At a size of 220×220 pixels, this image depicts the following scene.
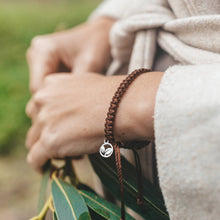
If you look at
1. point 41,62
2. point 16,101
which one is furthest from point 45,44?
point 16,101

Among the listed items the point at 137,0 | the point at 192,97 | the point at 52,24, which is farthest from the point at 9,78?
the point at 192,97

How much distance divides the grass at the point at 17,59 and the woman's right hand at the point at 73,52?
0.94m

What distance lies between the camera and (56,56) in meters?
0.93

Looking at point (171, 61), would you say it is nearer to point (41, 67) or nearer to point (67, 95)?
point (67, 95)

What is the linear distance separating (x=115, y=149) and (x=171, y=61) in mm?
272

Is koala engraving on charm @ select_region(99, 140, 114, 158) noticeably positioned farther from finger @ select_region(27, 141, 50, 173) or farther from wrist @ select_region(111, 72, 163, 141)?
finger @ select_region(27, 141, 50, 173)

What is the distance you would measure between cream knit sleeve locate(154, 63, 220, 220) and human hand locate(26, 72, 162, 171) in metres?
0.05

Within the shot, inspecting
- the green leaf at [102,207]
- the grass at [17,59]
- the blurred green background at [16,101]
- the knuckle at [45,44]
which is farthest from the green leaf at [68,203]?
the grass at [17,59]

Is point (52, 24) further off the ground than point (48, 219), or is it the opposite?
point (52, 24)

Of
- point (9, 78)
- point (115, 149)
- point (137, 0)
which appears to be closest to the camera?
point (115, 149)

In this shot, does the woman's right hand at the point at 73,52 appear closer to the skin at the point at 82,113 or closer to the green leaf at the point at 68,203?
the skin at the point at 82,113

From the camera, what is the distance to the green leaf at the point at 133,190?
0.56m

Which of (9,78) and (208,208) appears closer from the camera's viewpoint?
(208,208)

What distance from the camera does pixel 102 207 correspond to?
591 mm
